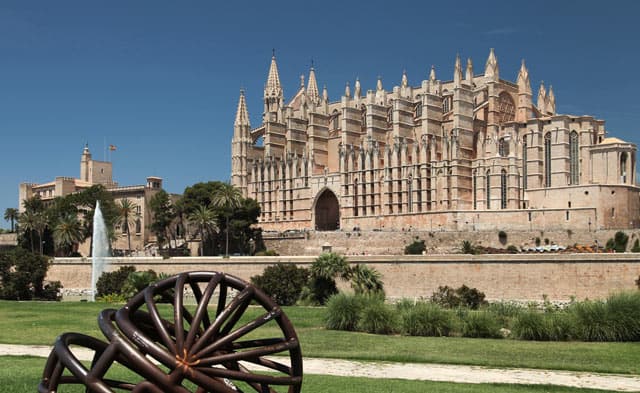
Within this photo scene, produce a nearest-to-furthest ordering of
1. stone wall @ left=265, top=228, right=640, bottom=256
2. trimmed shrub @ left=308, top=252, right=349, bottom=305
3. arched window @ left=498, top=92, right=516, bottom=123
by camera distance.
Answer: trimmed shrub @ left=308, top=252, right=349, bottom=305, stone wall @ left=265, top=228, right=640, bottom=256, arched window @ left=498, top=92, right=516, bottom=123

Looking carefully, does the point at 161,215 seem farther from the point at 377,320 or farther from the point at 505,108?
the point at 377,320

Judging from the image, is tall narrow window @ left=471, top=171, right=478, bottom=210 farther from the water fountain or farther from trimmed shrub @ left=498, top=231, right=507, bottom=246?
the water fountain

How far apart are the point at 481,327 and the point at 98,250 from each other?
40.0m

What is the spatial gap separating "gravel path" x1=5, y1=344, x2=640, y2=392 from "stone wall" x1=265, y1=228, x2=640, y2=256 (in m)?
36.0

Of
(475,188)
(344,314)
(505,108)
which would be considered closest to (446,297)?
(344,314)

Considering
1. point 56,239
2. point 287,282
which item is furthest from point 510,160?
point 56,239

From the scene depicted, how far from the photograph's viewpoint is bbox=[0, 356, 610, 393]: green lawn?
13.4 meters

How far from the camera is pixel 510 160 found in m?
59.6

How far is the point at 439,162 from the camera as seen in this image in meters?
63.3

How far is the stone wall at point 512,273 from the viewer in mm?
33500

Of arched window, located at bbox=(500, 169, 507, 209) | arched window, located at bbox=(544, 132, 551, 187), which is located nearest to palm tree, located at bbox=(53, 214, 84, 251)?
arched window, located at bbox=(500, 169, 507, 209)

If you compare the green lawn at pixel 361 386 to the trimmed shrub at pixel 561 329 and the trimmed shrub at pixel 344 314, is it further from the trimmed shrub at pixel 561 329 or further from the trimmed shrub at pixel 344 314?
the trimmed shrub at pixel 344 314

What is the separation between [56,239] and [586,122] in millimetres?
41738

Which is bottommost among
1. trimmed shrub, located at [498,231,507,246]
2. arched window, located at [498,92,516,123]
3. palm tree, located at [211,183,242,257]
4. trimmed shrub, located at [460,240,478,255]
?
trimmed shrub, located at [460,240,478,255]
